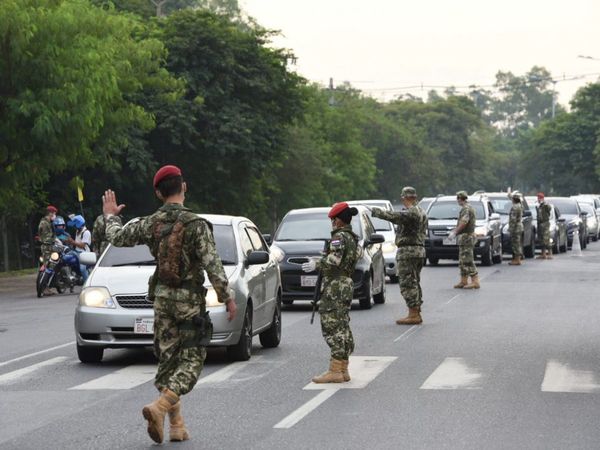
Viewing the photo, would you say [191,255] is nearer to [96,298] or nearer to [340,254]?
[340,254]

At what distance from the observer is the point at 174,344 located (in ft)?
30.7

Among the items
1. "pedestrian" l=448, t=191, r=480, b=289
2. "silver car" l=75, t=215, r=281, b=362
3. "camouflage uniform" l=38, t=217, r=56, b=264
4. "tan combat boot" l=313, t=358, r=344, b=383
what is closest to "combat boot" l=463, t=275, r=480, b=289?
"pedestrian" l=448, t=191, r=480, b=289

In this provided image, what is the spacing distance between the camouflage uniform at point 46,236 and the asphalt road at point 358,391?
24.8 ft

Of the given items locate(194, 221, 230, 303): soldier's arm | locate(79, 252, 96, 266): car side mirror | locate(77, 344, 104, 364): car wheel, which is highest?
locate(194, 221, 230, 303): soldier's arm

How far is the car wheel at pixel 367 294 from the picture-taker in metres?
22.2

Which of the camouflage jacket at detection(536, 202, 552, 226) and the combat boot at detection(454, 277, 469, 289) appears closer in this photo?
the combat boot at detection(454, 277, 469, 289)

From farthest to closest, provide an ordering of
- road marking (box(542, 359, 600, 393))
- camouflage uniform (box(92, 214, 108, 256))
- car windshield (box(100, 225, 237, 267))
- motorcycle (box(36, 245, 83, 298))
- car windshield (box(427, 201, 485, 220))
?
car windshield (box(427, 201, 485, 220)) → motorcycle (box(36, 245, 83, 298)) → camouflage uniform (box(92, 214, 108, 256)) → car windshield (box(100, 225, 237, 267)) → road marking (box(542, 359, 600, 393))

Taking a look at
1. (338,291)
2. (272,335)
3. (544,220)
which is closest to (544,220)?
(544,220)

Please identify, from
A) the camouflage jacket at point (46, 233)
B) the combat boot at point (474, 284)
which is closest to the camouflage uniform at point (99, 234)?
the camouflage jacket at point (46, 233)

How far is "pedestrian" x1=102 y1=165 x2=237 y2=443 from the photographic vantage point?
923 cm

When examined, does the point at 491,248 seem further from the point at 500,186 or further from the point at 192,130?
the point at 500,186

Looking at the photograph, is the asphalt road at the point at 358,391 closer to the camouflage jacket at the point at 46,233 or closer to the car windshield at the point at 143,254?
the car windshield at the point at 143,254

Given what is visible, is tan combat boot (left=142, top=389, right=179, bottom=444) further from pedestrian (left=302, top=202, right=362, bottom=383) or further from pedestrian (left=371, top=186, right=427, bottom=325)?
pedestrian (left=371, top=186, right=427, bottom=325)

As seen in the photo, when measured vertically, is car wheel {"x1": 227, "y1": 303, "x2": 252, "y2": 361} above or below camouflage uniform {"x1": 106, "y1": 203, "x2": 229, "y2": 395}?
below
